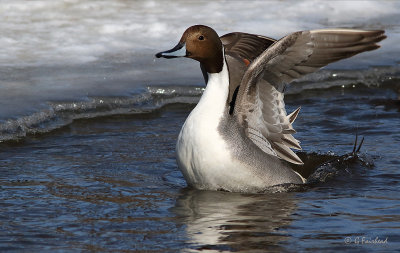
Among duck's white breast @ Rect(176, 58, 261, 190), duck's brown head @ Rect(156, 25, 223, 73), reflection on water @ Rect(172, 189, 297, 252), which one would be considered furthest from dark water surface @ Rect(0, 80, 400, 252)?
duck's brown head @ Rect(156, 25, 223, 73)

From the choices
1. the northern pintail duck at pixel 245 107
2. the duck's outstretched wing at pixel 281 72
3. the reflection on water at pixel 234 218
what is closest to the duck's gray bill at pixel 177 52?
the northern pintail duck at pixel 245 107

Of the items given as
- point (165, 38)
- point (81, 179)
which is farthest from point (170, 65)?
point (81, 179)

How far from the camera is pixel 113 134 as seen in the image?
665 cm

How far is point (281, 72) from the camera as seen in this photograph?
5.11 meters

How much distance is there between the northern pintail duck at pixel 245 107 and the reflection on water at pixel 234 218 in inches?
4.8

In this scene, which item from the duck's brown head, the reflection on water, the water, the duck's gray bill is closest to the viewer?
the reflection on water

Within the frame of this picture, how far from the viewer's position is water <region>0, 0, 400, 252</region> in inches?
170

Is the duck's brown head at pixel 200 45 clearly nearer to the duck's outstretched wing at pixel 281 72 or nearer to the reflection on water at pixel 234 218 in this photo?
the duck's outstretched wing at pixel 281 72

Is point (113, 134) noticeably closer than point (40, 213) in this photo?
No

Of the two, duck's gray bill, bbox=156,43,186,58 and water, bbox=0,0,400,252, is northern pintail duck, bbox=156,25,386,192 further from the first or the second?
water, bbox=0,0,400,252

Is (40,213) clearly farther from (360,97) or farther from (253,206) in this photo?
(360,97)

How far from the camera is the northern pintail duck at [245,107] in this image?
4.85m

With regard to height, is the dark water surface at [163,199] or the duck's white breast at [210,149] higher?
the duck's white breast at [210,149]

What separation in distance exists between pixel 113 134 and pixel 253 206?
214 centimetres
